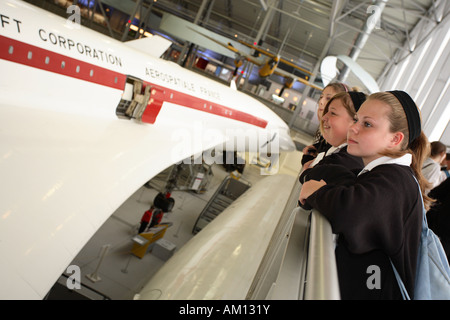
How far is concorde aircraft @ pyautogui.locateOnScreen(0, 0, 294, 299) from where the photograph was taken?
2812mm

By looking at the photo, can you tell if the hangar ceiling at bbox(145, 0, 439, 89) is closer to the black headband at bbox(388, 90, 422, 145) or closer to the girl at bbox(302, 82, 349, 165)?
the girl at bbox(302, 82, 349, 165)

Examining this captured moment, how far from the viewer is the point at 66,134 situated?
4238mm

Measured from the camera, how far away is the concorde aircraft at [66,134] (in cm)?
281

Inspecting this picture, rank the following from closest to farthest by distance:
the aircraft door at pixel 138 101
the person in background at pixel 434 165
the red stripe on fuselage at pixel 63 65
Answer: the red stripe on fuselage at pixel 63 65, the person in background at pixel 434 165, the aircraft door at pixel 138 101

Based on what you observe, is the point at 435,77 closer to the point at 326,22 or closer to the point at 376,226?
Answer: the point at 376,226

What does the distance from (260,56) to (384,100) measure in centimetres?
1474

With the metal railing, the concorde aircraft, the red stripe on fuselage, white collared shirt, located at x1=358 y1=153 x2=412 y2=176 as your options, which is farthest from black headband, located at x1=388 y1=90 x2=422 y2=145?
the red stripe on fuselage

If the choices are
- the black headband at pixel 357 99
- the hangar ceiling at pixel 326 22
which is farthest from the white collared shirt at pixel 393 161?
the hangar ceiling at pixel 326 22

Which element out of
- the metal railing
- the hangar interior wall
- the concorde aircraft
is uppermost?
the hangar interior wall

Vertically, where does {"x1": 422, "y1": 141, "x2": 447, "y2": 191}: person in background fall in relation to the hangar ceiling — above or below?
below

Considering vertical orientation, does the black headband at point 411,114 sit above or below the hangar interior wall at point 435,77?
below

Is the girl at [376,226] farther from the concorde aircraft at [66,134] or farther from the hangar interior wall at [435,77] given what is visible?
the hangar interior wall at [435,77]

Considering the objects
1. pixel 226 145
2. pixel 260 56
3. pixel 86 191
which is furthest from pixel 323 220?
pixel 260 56

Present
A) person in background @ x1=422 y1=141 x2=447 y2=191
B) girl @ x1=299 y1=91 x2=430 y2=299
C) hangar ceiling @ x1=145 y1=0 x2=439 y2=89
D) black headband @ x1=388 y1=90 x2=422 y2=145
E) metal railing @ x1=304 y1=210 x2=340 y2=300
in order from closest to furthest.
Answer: metal railing @ x1=304 y1=210 x2=340 y2=300, girl @ x1=299 y1=91 x2=430 y2=299, black headband @ x1=388 y1=90 x2=422 y2=145, person in background @ x1=422 y1=141 x2=447 y2=191, hangar ceiling @ x1=145 y1=0 x2=439 y2=89
